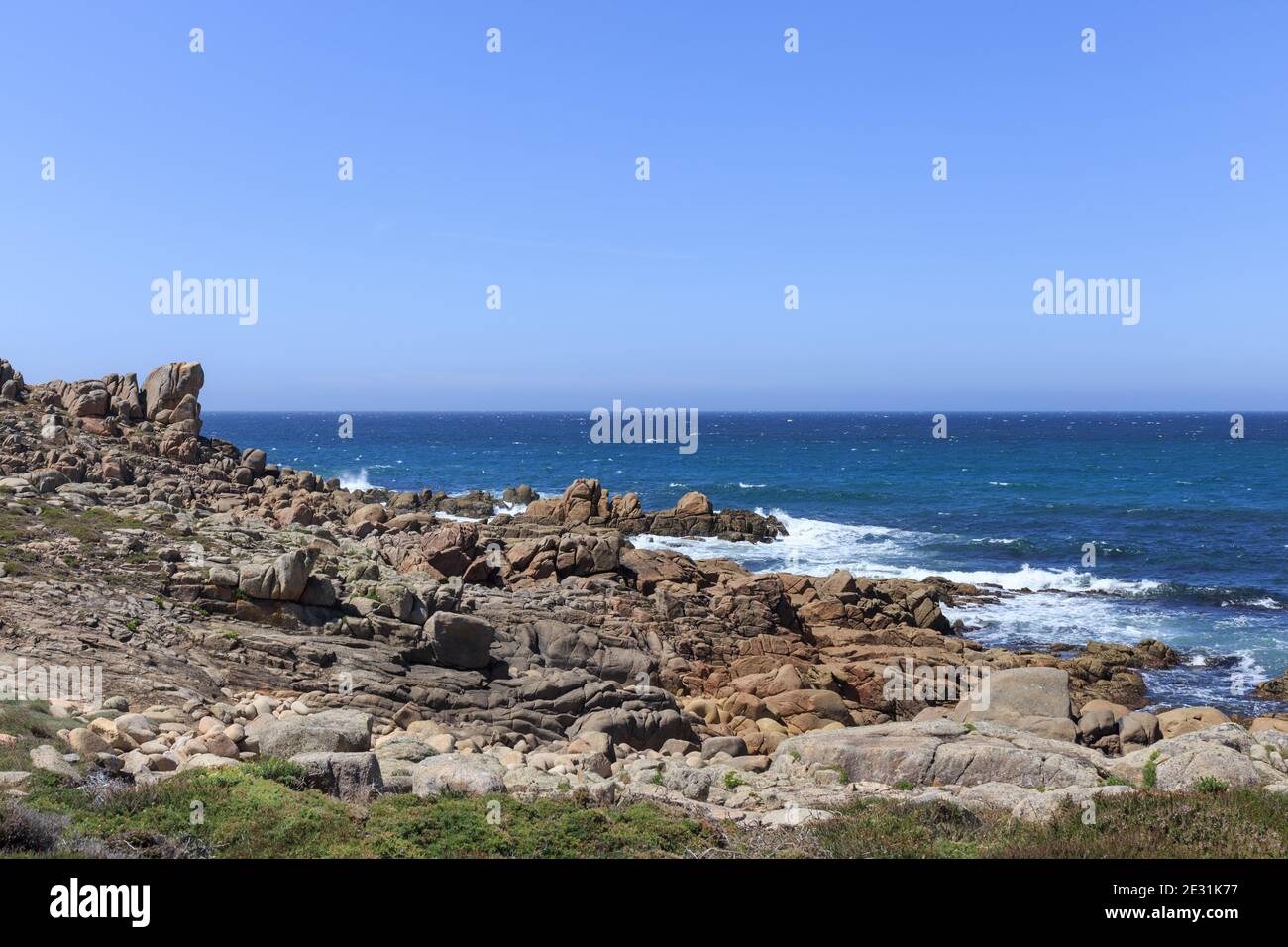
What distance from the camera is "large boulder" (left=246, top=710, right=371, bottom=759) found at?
14992 millimetres

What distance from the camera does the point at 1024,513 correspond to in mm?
67312

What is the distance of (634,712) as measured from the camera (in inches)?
858

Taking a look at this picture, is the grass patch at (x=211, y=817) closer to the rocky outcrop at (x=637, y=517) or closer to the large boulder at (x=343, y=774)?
the large boulder at (x=343, y=774)

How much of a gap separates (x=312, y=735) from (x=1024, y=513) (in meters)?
61.8

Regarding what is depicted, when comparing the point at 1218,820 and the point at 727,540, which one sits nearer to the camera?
the point at 1218,820

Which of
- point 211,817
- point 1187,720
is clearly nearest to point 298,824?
point 211,817

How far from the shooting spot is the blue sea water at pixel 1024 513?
37.6 m

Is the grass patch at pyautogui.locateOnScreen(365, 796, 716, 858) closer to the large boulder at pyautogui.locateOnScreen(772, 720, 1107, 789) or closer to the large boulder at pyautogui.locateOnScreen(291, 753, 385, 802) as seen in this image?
the large boulder at pyautogui.locateOnScreen(291, 753, 385, 802)

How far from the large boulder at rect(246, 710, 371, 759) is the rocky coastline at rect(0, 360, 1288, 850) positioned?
0.16ft

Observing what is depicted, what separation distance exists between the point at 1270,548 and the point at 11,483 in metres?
59.3
